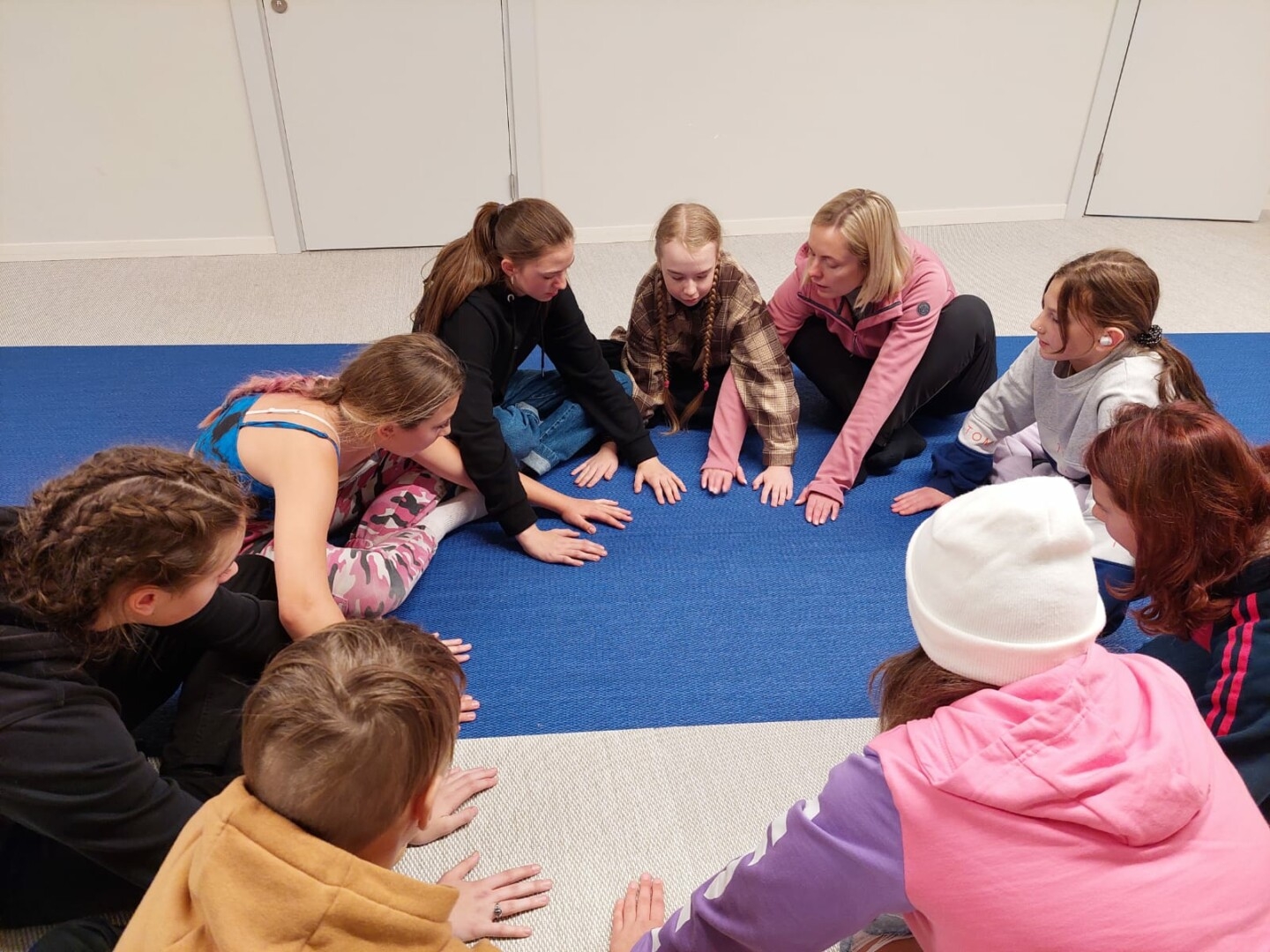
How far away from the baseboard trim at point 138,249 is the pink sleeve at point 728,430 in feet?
7.30

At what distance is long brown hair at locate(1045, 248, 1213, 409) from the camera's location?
65.3 inches

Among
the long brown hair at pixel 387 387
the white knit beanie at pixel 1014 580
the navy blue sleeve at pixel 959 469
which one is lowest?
the navy blue sleeve at pixel 959 469

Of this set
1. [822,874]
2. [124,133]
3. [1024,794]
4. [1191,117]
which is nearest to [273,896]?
[822,874]

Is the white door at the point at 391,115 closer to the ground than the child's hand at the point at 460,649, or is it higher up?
higher up

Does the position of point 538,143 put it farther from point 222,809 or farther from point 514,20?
point 222,809

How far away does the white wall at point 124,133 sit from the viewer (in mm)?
3141

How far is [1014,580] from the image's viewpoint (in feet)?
2.51

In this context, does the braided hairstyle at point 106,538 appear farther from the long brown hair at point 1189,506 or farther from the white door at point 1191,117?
the white door at point 1191,117

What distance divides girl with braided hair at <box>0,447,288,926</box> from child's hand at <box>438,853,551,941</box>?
0.35 metres

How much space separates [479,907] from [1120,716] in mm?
827

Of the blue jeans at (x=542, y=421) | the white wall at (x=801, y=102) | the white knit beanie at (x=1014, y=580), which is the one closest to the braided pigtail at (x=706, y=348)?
the blue jeans at (x=542, y=421)

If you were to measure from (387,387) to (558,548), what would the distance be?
52cm

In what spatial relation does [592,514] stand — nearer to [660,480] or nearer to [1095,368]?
[660,480]

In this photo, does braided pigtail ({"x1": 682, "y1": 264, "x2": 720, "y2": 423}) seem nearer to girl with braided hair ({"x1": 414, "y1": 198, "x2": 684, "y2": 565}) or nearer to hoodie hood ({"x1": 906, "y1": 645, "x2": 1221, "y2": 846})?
girl with braided hair ({"x1": 414, "y1": 198, "x2": 684, "y2": 565})
